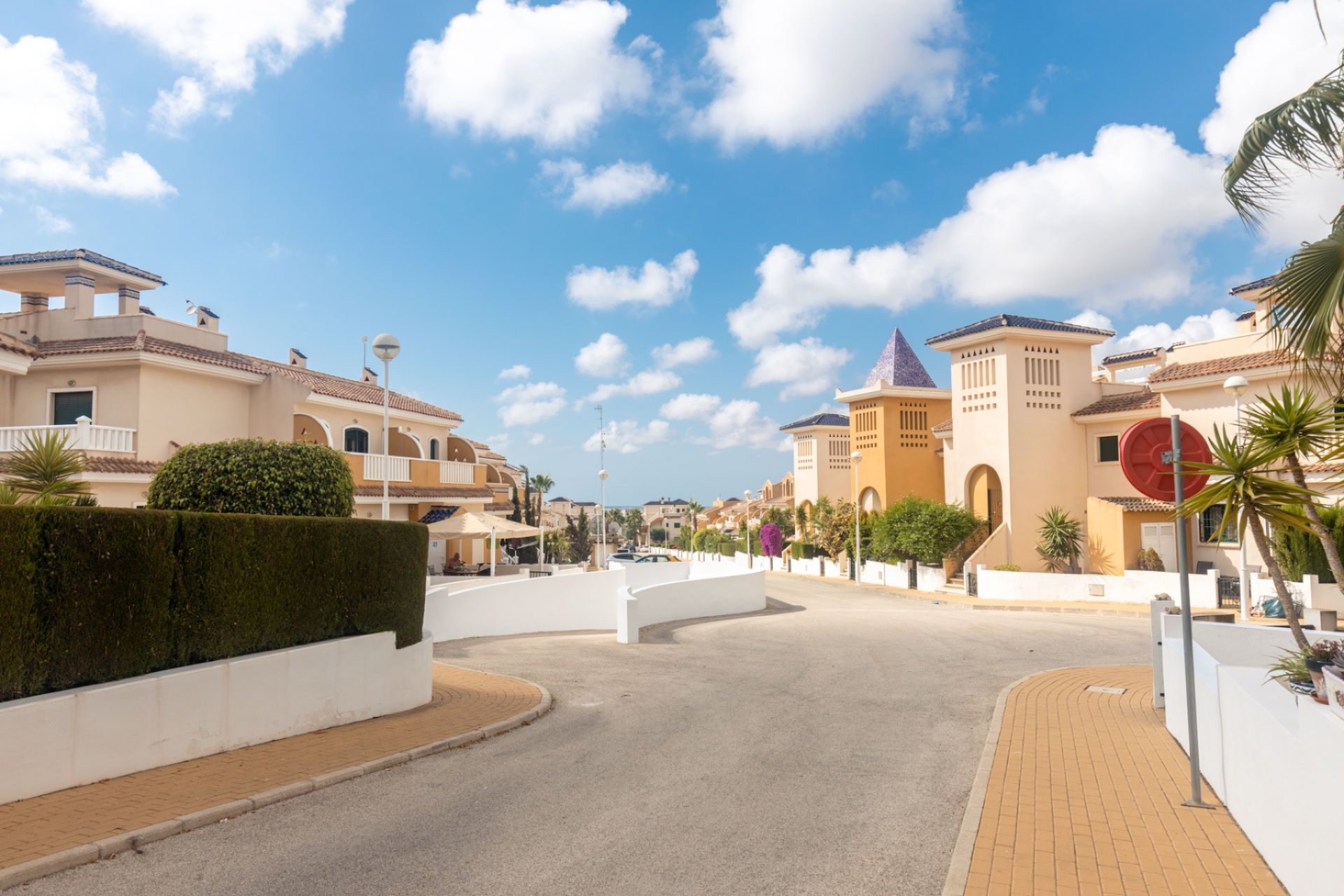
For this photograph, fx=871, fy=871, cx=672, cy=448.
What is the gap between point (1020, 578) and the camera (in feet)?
101

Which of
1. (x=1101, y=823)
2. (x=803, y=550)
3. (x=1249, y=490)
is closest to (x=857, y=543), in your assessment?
(x=803, y=550)

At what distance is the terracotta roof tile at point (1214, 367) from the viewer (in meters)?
28.5

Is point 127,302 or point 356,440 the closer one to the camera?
point 127,302

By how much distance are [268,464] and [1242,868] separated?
36.5ft

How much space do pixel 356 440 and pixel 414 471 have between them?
2366 millimetres

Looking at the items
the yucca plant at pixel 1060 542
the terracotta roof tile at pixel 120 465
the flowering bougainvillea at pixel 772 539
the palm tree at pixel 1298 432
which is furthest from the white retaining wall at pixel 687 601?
the flowering bougainvillea at pixel 772 539

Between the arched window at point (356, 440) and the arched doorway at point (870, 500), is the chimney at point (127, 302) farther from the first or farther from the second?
the arched doorway at point (870, 500)

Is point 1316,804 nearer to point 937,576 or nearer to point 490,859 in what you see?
point 490,859

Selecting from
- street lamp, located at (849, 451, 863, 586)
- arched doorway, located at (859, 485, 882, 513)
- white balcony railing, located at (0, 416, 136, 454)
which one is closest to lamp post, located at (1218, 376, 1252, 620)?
street lamp, located at (849, 451, 863, 586)

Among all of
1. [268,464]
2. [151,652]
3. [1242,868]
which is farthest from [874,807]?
[268,464]

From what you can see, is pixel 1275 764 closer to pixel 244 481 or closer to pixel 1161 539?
pixel 244 481

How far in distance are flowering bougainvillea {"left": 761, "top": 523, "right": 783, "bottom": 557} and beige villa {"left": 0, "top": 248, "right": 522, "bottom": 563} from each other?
3456 cm

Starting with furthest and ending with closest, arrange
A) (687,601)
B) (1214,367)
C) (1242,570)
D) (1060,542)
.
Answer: (1060,542)
(1214,367)
(687,601)
(1242,570)

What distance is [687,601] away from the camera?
24781mm
